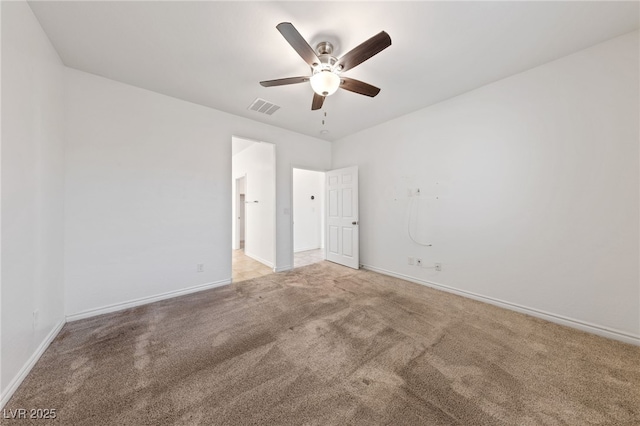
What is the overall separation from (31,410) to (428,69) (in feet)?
14.0

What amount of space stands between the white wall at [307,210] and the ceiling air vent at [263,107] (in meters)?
2.75

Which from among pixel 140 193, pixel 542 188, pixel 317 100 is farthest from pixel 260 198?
pixel 542 188

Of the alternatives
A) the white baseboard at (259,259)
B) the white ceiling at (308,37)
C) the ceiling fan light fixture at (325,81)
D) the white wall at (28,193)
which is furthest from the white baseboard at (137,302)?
the ceiling fan light fixture at (325,81)

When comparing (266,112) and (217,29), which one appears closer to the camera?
(217,29)

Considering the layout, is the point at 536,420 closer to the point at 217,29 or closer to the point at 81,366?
the point at 81,366

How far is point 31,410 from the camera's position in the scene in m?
1.28

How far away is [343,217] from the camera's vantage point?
4.56 meters

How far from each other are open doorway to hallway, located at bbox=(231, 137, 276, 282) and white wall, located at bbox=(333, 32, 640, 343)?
2.65 metres

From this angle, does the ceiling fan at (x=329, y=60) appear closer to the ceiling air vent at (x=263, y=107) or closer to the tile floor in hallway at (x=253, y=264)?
the ceiling air vent at (x=263, y=107)

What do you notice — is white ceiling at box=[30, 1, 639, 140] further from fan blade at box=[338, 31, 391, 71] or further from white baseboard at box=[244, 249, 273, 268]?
white baseboard at box=[244, 249, 273, 268]

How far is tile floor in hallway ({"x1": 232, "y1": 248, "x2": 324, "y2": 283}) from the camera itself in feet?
12.9

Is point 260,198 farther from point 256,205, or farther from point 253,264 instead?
point 253,264

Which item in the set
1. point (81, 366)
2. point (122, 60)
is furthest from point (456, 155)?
point (81, 366)

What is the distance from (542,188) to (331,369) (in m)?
2.94
